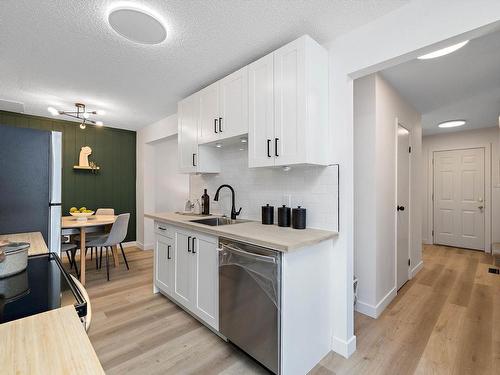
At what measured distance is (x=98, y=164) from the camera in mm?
4676

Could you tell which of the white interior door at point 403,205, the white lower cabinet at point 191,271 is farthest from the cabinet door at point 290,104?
the white interior door at point 403,205

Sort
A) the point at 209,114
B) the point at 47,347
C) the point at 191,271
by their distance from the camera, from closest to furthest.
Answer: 1. the point at 47,347
2. the point at 191,271
3. the point at 209,114

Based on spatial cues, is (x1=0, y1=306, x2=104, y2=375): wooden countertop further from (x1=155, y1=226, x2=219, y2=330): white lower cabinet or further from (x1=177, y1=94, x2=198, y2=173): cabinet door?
(x1=177, y1=94, x2=198, y2=173): cabinet door

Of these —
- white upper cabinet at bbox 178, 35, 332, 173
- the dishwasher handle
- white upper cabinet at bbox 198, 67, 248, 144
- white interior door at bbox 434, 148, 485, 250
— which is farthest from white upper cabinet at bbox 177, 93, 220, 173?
white interior door at bbox 434, 148, 485, 250

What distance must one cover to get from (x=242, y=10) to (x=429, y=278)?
3888mm

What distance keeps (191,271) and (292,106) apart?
5.49ft

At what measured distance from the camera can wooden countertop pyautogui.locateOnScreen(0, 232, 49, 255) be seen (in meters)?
Result: 1.30

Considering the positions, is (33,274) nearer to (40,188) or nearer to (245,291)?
(40,188)

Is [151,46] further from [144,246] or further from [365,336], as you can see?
[144,246]

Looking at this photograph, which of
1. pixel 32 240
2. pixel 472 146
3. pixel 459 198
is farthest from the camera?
pixel 459 198

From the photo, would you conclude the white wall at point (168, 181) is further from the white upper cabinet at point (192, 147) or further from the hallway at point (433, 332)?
the hallway at point (433, 332)

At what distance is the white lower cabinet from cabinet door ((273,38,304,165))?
2.96 ft

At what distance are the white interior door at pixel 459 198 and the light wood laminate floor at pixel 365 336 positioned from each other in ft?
6.70

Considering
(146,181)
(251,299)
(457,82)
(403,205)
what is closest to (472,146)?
(457,82)
